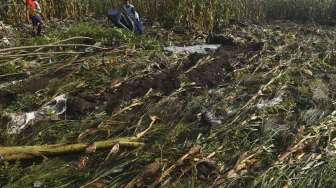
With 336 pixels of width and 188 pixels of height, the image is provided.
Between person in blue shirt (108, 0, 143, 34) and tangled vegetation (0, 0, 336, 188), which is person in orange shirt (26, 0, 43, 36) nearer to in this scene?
tangled vegetation (0, 0, 336, 188)

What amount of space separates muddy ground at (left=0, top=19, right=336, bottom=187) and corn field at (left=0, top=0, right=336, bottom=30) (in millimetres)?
2021

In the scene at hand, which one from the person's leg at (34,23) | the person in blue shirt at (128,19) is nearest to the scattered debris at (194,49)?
the person in blue shirt at (128,19)

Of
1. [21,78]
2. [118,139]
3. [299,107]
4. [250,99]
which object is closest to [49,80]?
[21,78]

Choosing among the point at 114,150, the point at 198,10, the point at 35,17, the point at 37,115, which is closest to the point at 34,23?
the point at 35,17

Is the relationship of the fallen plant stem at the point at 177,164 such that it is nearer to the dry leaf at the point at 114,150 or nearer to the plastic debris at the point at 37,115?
the dry leaf at the point at 114,150

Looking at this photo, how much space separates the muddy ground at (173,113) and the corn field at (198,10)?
2.02 m

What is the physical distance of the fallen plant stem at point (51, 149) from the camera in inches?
145

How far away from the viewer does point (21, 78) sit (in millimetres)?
5586

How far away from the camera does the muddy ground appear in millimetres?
3564

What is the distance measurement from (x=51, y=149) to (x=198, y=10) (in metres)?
6.20

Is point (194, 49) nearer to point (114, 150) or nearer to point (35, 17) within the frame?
point (35, 17)

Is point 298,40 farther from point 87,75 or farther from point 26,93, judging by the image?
point 26,93

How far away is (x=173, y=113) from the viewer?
4.70 m

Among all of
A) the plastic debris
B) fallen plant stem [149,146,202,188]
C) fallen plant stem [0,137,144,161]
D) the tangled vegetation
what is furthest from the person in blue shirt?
fallen plant stem [149,146,202,188]
